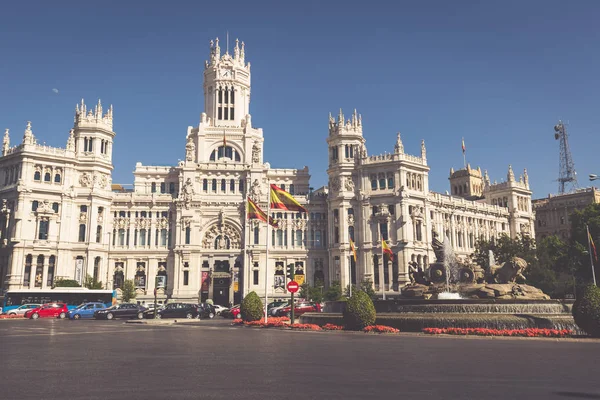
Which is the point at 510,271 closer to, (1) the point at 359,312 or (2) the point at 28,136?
(1) the point at 359,312

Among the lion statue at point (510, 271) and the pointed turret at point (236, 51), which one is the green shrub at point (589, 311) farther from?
the pointed turret at point (236, 51)

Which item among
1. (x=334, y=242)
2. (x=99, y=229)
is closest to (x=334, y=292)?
(x=334, y=242)

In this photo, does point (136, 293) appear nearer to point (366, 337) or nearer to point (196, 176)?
point (196, 176)

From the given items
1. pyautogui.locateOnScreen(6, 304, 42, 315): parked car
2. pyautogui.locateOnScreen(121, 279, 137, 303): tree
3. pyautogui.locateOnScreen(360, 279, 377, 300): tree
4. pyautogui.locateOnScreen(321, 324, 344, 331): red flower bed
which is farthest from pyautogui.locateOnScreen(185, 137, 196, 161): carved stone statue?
pyautogui.locateOnScreen(321, 324, 344, 331): red flower bed

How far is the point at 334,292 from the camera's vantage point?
71812 millimetres

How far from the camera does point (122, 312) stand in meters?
51.4

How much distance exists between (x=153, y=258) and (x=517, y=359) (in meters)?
71.3

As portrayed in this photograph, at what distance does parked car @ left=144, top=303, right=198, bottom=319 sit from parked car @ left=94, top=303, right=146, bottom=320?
0.86 m

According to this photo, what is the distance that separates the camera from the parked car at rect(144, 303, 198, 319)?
5078cm

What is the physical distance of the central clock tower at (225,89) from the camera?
303 feet

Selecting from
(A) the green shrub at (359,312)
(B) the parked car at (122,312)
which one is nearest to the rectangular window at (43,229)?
(B) the parked car at (122,312)

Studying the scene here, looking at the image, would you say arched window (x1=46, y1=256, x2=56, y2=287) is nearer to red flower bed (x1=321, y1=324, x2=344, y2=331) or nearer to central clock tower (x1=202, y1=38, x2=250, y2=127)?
central clock tower (x1=202, y1=38, x2=250, y2=127)

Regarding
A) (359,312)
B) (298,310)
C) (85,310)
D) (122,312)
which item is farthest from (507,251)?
(85,310)

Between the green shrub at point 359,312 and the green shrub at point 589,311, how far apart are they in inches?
419
